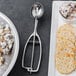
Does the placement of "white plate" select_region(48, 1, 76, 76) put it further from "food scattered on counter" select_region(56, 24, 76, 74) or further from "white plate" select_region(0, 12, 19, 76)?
"white plate" select_region(0, 12, 19, 76)

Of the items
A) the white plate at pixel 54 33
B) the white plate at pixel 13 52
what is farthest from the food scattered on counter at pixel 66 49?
the white plate at pixel 13 52

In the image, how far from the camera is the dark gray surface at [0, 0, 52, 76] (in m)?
0.80

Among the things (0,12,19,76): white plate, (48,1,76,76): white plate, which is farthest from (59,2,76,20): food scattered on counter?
(0,12,19,76): white plate

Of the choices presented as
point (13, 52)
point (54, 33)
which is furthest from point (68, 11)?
point (13, 52)

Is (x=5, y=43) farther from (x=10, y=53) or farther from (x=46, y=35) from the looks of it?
(x=46, y=35)

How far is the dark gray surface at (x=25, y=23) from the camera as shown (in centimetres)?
80

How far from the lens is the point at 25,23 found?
0.87 meters

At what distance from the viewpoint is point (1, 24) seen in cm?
80

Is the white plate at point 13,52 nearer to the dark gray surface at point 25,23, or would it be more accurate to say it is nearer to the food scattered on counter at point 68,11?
the dark gray surface at point 25,23

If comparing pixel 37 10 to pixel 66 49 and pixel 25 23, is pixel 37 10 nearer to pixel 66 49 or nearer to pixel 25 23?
pixel 25 23

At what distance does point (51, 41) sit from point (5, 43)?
0.17 meters

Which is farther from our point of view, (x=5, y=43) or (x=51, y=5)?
(x=51, y=5)

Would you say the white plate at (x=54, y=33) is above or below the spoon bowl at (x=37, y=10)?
below

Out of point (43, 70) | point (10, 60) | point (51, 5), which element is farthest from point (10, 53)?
point (51, 5)
